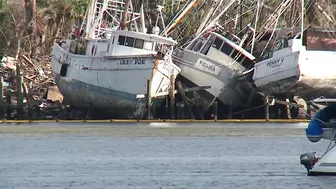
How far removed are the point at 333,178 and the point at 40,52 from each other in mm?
49589

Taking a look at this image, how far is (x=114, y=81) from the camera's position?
60000 mm

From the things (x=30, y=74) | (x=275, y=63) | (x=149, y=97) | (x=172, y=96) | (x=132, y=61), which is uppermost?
(x=275, y=63)

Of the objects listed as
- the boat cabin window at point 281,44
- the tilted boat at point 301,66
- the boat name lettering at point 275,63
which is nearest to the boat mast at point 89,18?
the tilted boat at point 301,66

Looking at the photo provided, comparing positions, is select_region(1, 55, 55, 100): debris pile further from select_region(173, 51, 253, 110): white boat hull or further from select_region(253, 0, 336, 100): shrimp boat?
select_region(253, 0, 336, 100): shrimp boat

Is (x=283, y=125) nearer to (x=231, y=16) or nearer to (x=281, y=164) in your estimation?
(x=231, y=16)

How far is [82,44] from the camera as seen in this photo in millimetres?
64438

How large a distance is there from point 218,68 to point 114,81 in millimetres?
5597

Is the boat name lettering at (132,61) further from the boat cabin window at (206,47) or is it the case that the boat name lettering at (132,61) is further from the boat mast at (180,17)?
the boat cabin window at (206,47)

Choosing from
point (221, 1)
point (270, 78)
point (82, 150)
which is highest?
point (221, 1)

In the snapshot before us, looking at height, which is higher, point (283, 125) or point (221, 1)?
point (221, 1)

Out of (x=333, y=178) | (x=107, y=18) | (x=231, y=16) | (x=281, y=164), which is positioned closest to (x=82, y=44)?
(x=107, y=18)

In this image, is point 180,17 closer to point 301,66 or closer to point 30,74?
point 301,66

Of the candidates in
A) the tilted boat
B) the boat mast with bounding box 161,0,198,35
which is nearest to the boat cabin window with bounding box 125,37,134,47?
the boat mast with bounding box 161,0,198,35

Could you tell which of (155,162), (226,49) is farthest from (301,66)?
(155,162)
